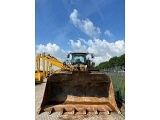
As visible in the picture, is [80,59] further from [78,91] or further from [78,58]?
[78,91]

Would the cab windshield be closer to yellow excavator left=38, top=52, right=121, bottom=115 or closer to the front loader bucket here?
yellow excavator left=38, top=52, right=121, bottom=115

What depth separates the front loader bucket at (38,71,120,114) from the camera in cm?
470

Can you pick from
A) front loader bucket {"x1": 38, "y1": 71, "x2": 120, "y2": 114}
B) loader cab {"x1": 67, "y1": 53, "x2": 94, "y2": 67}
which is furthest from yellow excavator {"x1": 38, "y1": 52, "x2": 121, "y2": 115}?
loader cab {"x1": 67, "y1": 53, "x2": 94, "y2": 67}

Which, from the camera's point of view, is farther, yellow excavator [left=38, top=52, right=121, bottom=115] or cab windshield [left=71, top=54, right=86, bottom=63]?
cab windshield [left=71, top=54, right=86, bottom=63]

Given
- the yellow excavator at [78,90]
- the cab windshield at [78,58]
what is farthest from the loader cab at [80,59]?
the yellow excavator at [78,90]

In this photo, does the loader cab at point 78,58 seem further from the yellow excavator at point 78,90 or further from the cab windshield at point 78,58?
the yellow excavator at point 78,90

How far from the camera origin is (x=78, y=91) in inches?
196

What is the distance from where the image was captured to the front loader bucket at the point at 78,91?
4695 mm

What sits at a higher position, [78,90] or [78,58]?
[78,58]

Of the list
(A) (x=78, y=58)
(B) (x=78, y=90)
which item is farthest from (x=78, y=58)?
(B) (x=78, y=90)
